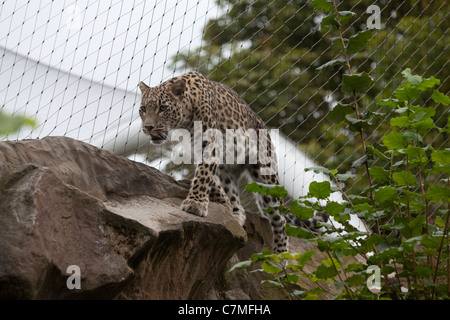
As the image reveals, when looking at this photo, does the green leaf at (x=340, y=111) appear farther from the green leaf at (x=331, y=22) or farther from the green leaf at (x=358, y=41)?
the green leaf at (x=331, y=22)

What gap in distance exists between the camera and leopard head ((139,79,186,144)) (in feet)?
16.1

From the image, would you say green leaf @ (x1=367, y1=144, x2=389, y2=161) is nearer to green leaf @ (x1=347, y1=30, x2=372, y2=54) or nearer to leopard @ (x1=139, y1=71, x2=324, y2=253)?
green leaf @ (x1=347, y1=30, x2=372, y2=54)

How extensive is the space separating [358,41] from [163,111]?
2067 mm

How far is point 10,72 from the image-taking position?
192 inches

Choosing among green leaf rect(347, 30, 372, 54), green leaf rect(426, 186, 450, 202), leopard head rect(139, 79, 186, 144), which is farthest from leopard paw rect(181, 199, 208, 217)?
green leaf rect(426, 186, 450, 202)

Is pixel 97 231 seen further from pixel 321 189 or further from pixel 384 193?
pixel 384 193

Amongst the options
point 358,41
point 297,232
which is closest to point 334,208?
point 297,232

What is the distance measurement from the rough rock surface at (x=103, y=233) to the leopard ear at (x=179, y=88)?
27.3 inches

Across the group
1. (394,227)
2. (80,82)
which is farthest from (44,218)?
(80,82)

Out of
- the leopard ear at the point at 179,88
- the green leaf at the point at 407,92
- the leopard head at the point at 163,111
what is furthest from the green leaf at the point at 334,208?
the leopard ear at the point at 179,88

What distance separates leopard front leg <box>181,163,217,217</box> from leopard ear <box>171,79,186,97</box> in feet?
2.17
